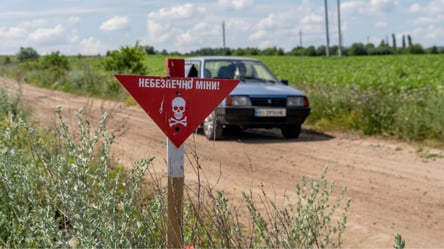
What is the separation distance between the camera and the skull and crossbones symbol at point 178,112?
12.2 ft

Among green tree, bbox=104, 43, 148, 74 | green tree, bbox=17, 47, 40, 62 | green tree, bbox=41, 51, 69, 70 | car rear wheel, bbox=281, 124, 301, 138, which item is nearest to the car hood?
car rear wheel, bbox=281, 124, 301, 138

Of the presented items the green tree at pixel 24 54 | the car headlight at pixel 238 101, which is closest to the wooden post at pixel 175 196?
the car headlight at pixel 238 101

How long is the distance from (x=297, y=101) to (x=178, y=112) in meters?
9.67

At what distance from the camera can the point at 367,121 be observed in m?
13.7

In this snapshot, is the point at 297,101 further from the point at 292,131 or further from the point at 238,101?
the point at 238,101

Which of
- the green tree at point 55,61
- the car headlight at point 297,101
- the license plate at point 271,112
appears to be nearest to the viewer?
the license plate at point 271,112

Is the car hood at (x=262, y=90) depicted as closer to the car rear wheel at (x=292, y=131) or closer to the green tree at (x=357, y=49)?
the car rear wheel at (x=292, y=131)

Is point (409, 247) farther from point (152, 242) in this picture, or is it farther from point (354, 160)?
point (354, 160)

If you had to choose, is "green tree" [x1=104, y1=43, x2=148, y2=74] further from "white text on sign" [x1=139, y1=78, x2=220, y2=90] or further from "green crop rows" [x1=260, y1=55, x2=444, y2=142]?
"white text on sign" [x1=139, y1=78, x2=220, y2=90]

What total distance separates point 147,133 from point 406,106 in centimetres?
507

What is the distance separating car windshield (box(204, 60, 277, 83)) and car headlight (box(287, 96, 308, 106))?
998 millimetres

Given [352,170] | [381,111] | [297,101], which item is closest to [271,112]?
[297,101]

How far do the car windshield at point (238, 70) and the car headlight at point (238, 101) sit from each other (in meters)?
0.70

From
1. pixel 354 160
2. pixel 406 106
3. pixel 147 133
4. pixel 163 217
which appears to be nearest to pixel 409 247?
pixel 163 217
